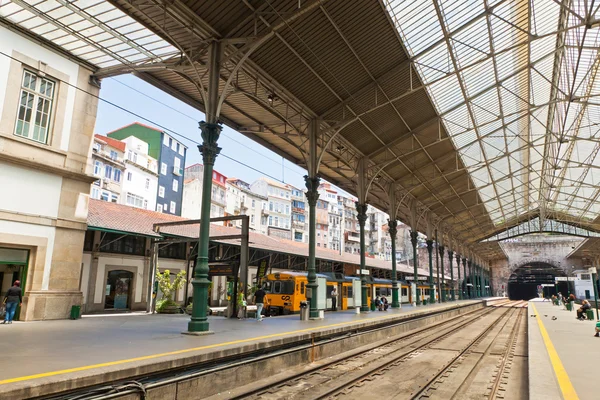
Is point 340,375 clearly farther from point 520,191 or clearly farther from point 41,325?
point 520,191

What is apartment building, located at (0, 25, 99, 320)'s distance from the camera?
13.7m

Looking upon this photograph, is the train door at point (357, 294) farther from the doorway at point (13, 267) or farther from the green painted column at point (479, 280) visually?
the green painted column at point (479, 280)

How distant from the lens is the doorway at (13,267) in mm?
13766

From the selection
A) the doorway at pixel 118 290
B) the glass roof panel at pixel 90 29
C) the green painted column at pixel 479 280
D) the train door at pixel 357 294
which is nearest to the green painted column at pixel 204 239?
the glass roof panel at pixel 90 29

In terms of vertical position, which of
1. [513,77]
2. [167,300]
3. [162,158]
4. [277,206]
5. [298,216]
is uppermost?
[162,158]

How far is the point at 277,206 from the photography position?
233 feet

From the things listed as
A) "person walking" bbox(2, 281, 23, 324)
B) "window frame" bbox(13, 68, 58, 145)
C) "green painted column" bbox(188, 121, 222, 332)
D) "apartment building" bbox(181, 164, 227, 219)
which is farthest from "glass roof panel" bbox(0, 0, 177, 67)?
"apartment building" bbox(181, 164, 227, 219)

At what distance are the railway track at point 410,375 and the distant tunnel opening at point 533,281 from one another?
66.1 meters

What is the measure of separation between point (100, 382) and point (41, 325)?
7842mm

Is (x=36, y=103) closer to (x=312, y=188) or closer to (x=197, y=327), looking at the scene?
(x=197, y=327)

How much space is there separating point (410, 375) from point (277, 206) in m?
60.9

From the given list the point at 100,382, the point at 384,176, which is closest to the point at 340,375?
the point at 100,382

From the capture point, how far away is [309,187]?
61.1ft

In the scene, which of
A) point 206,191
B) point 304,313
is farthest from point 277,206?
point 206,191
